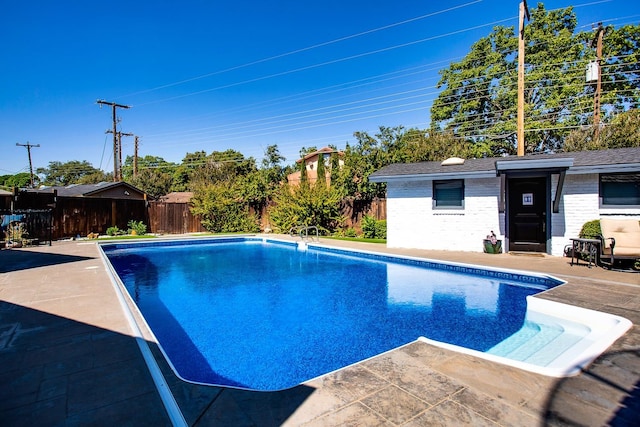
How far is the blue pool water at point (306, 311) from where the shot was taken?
4641 mm

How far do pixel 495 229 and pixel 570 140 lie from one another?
1370cm

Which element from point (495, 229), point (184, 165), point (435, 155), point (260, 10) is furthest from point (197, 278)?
point (184, 165)

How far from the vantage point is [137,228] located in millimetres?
18578

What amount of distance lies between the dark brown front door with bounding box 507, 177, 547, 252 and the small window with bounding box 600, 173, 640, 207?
1365 mm

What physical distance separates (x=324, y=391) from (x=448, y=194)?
9683 mm

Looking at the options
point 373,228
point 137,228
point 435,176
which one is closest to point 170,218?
point 137,228

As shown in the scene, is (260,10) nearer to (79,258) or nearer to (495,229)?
(79,258)

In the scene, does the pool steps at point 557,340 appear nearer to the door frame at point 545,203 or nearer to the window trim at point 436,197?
the door frame at point 545,203

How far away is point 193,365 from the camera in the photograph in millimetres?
4535

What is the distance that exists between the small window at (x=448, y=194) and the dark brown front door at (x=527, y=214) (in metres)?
1.42

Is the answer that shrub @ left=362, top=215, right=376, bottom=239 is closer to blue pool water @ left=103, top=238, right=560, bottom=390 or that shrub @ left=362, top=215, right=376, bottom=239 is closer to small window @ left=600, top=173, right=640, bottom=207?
blue pool water @ left=103, top=238, right=560, bottom=390

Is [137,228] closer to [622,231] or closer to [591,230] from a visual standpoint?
[591,230]

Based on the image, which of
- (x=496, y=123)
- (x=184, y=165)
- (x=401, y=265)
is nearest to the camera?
(x=401, y=265)

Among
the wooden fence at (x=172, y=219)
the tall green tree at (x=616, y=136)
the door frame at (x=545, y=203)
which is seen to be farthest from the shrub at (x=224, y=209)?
the tall green tree at (x=616, y=136)
